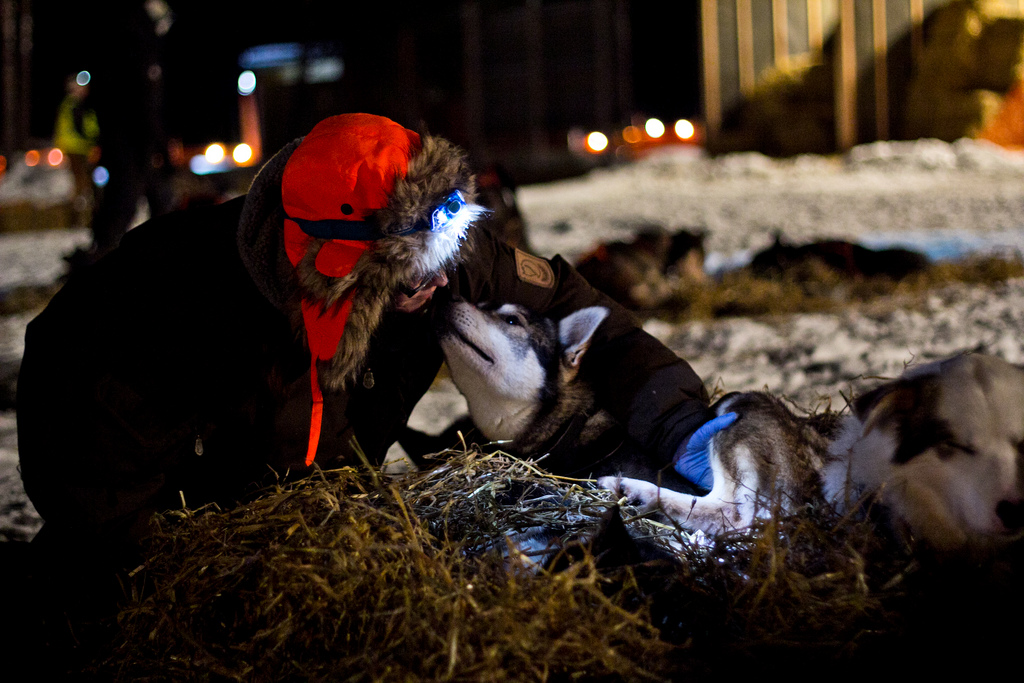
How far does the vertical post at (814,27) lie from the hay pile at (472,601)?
54.3 feet

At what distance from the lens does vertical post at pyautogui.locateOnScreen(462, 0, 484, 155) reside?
15336 mm

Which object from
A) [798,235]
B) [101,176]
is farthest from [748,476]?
[798,235]

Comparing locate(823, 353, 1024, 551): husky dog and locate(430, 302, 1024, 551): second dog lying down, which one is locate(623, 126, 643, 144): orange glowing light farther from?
locate(823, 353, 1024, 551): husky dog

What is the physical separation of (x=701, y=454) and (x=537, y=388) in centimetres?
65

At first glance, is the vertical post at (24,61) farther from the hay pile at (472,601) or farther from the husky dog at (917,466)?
the husky dog at (917,466)

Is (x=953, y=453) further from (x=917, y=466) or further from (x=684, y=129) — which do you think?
(x=684, y=129)

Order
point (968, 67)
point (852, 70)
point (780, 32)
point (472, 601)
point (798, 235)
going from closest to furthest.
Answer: point (472, 601), point (798, 235), point (968, 67), point (852, 70), point (780, 32)

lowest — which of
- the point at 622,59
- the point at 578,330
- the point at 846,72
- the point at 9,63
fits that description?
the point at 578,330

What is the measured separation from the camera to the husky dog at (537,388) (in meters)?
2.71

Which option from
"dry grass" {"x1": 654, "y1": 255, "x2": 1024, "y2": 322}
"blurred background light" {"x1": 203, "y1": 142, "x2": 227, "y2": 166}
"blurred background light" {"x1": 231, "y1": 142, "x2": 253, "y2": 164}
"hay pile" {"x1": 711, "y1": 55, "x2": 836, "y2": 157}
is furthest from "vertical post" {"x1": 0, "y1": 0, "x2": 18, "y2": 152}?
"dry grass" {"x1": 654, "y1": 255, "x2": 1024, "y2": 322}

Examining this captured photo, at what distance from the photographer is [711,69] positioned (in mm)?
16641

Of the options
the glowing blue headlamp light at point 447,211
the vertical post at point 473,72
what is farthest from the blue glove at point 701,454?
the vertical post at point 473,72

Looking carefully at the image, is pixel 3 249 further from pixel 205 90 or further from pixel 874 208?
pixel 874 208

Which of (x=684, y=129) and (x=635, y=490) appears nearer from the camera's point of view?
(x=635, y=490)
